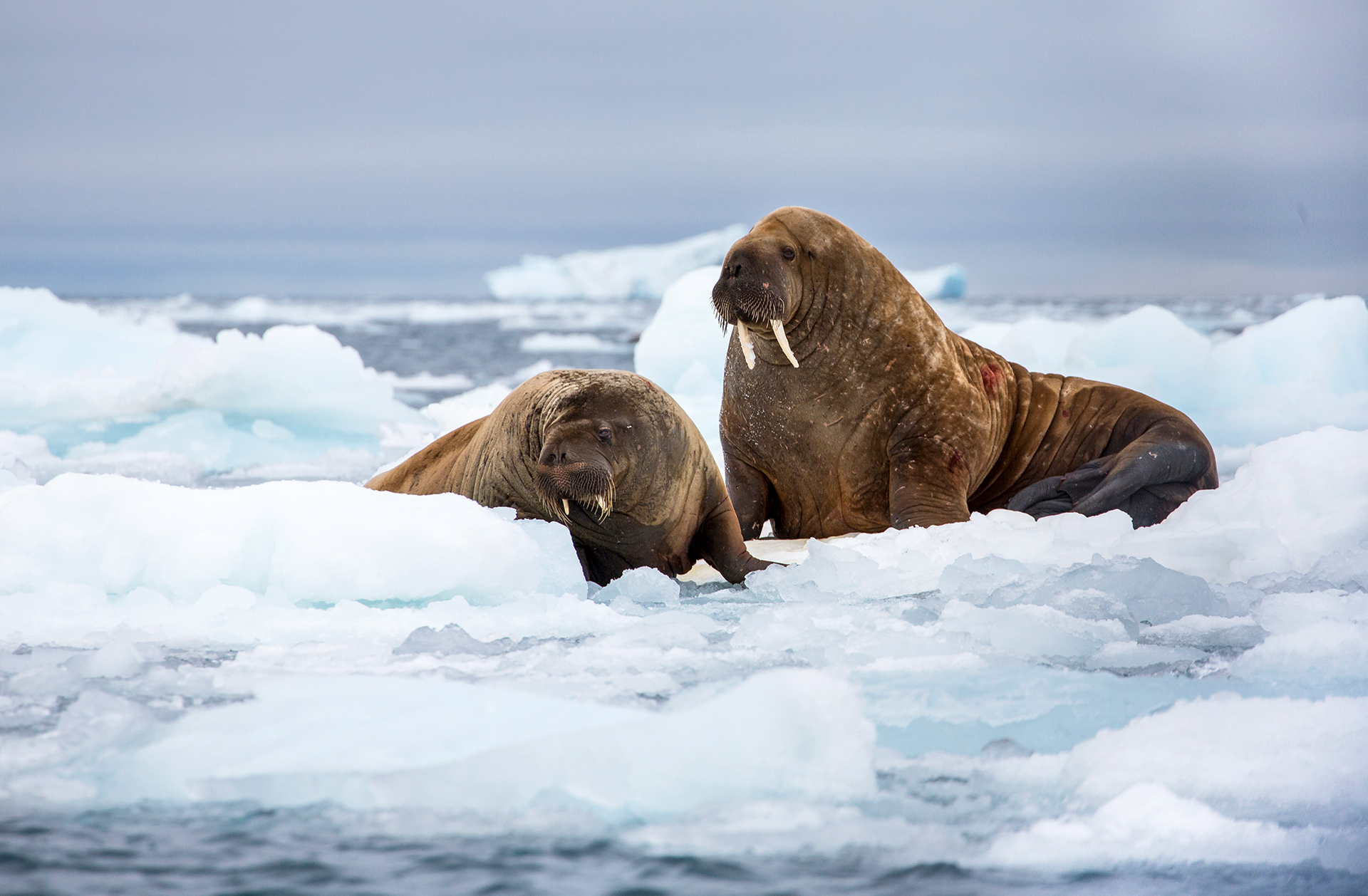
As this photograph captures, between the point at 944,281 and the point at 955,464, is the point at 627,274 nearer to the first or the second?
the point at 944,281

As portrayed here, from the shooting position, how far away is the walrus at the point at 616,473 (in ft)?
15.1

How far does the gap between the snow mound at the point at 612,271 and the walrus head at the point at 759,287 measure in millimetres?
44030

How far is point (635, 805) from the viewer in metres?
2.47

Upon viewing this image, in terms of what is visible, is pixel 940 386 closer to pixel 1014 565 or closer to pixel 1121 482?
pixel 1121 482

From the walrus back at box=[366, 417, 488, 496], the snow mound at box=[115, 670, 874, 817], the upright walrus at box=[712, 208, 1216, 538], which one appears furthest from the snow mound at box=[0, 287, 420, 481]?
the snow mound at box=[115, 670, 874, 817]

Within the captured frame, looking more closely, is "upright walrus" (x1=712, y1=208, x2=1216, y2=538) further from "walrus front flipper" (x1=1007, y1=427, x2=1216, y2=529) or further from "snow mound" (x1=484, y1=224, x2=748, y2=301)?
"snow mound" (x1=484, y1=224, x2=748, y2=301)

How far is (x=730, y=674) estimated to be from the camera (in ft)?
11.2

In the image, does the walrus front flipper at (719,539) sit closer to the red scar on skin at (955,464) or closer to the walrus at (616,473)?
the walrus at (616,473)

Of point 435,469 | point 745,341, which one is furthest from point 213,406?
point 745,341

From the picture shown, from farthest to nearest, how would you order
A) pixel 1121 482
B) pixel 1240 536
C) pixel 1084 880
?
pixel 1121 482
pixel 1240 536
pixel 1084 880

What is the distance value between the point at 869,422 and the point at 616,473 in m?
1.58

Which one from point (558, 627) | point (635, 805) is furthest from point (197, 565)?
point (635, 805)

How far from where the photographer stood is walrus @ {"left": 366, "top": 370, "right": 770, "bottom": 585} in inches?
181

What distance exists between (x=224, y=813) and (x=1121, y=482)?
4.37 metres
